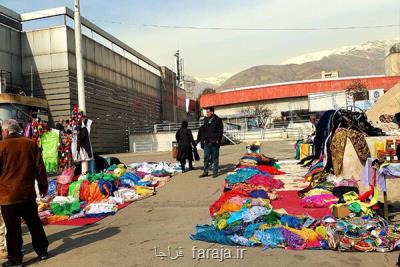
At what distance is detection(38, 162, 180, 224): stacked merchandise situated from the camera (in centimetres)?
864

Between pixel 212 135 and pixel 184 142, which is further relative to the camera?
pixel 184 142

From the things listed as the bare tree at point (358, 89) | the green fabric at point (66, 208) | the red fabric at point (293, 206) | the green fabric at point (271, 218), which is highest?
the bare tree at point (358, 89)

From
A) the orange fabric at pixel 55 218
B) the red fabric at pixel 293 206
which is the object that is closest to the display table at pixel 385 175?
the red fabric at pixel 293 206

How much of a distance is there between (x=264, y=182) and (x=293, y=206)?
2056 mm

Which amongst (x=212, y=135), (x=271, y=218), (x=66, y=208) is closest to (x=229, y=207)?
(x=271, y=218)

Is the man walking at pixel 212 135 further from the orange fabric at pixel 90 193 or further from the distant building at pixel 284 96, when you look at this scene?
the distant building at pixel 284 96

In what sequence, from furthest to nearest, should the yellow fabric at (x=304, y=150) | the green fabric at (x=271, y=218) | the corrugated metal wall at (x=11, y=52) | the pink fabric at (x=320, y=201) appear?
the corrugated metal wall at (x=11, y=52) < the yellow fabric at (x=304, y=150) < the pink fabric at (x=320, y=201) < the green fabric at (x=271, y=218)

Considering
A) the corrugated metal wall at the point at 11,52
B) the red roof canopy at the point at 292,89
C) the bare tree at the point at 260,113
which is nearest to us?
the corrugated metal wall at the point at 11,52

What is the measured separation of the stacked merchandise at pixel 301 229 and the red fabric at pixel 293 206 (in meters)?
0.52

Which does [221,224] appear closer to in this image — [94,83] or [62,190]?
[62,190]

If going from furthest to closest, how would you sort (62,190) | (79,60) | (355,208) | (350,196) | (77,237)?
1. (79,60)
2. (62,190)
3. (350,196)
4. (77,237)
5. (355,208)

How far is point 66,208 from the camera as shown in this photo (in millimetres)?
8891

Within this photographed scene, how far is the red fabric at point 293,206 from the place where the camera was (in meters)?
7.44

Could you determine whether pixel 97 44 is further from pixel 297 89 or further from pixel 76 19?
pixel 297 89
